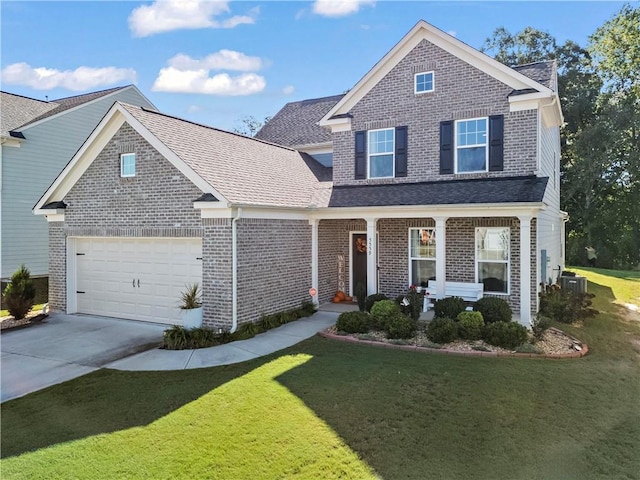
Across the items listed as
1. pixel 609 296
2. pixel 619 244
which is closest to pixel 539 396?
pixel 609 296

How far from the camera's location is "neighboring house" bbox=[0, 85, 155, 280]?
699 inches

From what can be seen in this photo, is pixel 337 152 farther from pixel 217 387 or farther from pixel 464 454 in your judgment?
pixel 464 454

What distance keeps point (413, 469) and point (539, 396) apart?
126 inches

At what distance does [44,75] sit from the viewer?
22797mm

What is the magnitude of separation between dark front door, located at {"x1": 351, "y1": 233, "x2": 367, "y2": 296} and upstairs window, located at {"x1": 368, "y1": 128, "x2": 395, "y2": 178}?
2295 millimetres

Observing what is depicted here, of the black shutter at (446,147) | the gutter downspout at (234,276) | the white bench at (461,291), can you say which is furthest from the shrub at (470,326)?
the gutter downspout at (234,276)

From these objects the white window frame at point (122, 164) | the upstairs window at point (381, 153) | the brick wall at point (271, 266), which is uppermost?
the upstairs window at point (381, 153)

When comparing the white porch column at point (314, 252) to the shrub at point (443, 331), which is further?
the white porch column at point (314, 252)

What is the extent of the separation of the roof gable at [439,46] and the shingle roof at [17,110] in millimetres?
13378

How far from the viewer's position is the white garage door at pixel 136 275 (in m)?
11.9

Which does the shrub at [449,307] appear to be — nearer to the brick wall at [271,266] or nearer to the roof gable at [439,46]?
the brick wall at [271,266]

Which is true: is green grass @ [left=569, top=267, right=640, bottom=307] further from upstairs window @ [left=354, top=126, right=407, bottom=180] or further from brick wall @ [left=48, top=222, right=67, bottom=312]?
brick wall @ [left=48, top=222, right=67, bottom=312]

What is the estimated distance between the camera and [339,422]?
6137 mm

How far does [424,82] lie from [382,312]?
7538 millimetres
